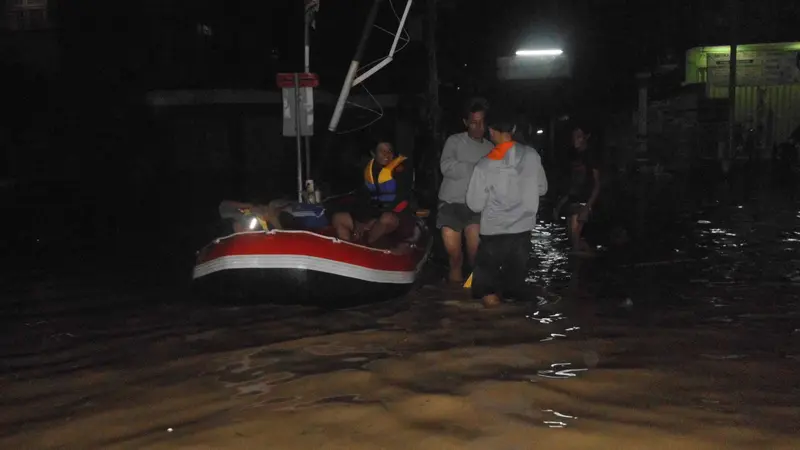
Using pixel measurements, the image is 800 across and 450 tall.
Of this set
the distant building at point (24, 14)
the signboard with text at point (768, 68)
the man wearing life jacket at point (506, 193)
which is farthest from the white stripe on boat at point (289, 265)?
the signboard with text at point (768, 68)

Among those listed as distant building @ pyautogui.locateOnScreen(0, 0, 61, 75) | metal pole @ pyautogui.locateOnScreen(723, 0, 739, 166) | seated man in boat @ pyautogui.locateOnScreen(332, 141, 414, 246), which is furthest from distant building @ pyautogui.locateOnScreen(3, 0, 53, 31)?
metal pole @ pyautogui.locateOnScreen(723, 0, 739, 166)

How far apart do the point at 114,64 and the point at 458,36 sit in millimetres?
10313

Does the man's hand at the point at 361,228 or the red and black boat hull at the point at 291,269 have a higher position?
the man's hand at the point at 361,228

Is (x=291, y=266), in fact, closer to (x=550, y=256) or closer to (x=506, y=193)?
(x=506, y=193)

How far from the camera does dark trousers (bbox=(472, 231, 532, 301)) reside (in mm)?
7609

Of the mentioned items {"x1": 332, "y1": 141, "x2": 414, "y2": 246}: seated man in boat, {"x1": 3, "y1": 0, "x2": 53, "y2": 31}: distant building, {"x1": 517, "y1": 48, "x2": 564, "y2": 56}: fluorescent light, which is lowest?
{"x1": 332, "y1": 141, "x2": 414, "y2": 246}: seated man in boat

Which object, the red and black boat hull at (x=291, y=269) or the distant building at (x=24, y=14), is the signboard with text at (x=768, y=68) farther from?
the red and black boat hull at (x=291, y=269)

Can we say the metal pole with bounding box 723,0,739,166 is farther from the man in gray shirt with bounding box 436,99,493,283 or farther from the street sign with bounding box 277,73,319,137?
the street sign with bounding box 277,73,319,137

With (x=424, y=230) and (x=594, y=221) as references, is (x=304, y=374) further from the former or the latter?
(x=594, y=221)

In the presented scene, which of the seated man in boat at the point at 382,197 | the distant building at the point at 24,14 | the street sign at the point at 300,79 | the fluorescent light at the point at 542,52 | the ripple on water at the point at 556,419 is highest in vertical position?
the distant building at the point at 24,14

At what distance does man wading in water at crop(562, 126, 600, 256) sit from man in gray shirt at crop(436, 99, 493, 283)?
2431 millimetres

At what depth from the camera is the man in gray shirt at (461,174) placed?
8547mm

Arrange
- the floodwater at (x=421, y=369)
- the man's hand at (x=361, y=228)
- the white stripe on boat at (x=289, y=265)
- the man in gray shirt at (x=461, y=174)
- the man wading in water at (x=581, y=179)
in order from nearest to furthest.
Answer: the floodwater at (x=421, y=369), the white stripe on boat at (x=289, y=265), the man in gray shirt at (x=461, y=174), the man's hand at (x=361, y=228), the man wading in water at (x=581, y=179)

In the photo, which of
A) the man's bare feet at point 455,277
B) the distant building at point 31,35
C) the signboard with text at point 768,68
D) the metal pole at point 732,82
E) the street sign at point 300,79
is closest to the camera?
the man's bare feet at point 455,277
